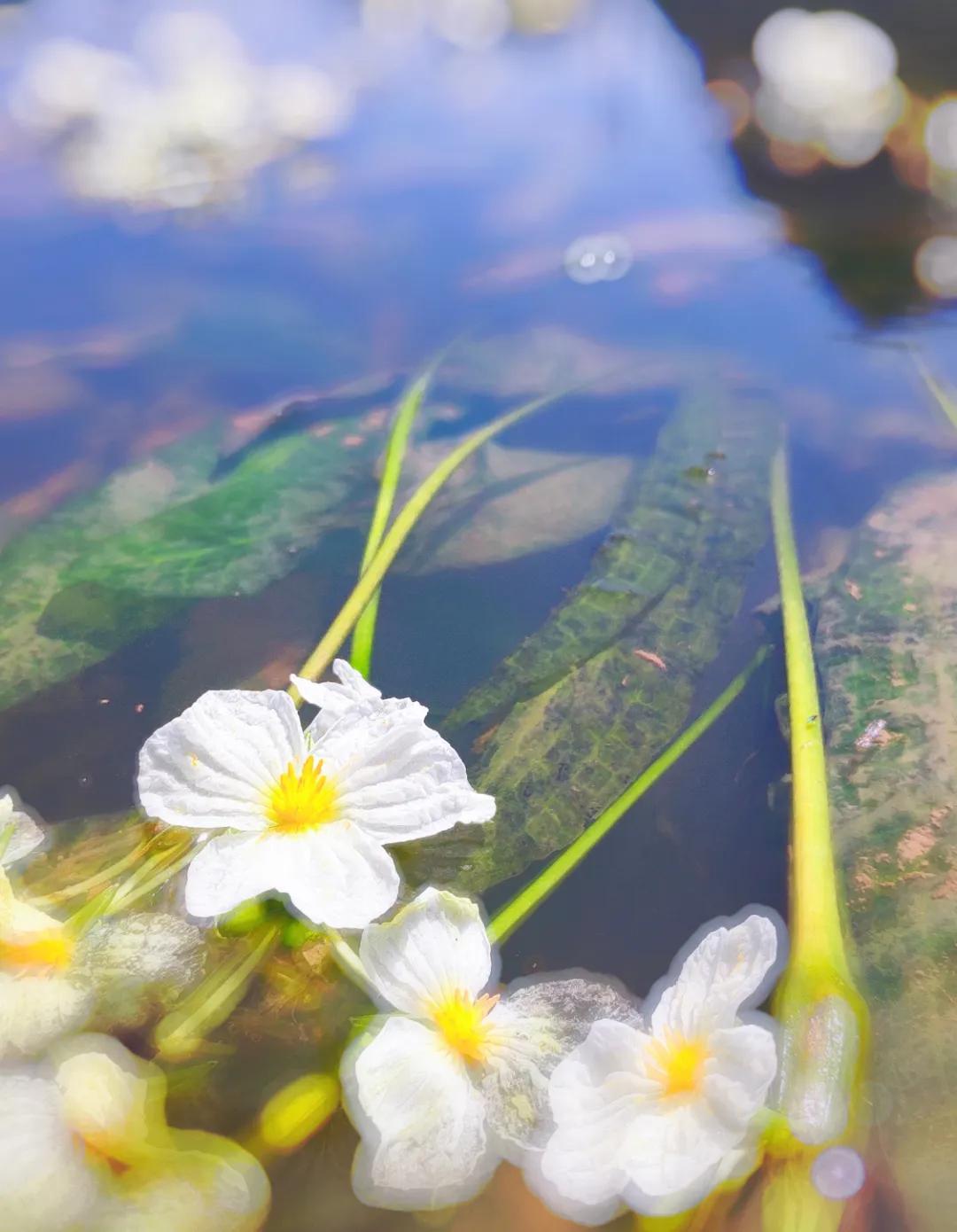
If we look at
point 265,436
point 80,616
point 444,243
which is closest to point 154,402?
point 265,436

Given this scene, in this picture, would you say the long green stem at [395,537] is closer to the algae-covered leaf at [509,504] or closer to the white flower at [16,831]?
the algae-covered leaf at [509,504]

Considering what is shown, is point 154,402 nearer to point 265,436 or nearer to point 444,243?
point 265,436

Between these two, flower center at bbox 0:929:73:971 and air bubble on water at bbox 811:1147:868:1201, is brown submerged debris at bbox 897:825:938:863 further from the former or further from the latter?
flower center at bbox 0:929:73:971

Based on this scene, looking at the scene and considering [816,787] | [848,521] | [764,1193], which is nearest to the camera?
[764,1193]

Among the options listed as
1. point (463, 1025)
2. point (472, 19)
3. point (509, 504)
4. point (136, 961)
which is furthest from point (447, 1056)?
point (472, 19)

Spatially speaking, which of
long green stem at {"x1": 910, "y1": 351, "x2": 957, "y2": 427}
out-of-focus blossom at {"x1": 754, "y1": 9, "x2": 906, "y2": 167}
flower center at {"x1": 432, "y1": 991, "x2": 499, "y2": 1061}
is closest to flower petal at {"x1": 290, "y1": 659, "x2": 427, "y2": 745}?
flower center at {"x1": 432, "y1": 991, "x2": 499, "y2": 1061}

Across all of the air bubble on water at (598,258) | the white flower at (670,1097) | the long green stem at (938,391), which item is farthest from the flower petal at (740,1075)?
the air bubble on water at (598,258)

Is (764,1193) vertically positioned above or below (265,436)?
below

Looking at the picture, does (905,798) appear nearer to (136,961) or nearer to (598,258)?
(136,961)
